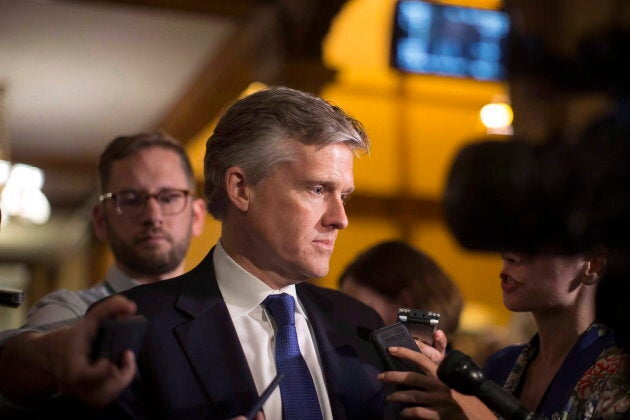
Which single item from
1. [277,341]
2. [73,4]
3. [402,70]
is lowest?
[277,341]

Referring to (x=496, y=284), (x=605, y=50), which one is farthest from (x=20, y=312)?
(x=605, y=50)

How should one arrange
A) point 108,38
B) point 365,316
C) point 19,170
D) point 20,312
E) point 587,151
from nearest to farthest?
point 587,151 < point 365,316 < point 19,170 < point 108,38 < point 20,312

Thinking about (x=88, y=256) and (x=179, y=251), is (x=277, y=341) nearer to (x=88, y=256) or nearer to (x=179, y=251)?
(x=179, y=251)

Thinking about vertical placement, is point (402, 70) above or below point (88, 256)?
above

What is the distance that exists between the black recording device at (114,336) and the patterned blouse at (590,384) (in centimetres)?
95

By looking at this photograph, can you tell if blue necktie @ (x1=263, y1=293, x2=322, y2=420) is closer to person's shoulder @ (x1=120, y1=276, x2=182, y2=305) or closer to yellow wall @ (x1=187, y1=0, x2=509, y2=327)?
person's shoulder @ (x1=120, y1=276, x2=182, y2=305)

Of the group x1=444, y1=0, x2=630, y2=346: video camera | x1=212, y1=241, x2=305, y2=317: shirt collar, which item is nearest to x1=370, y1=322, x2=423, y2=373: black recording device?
x1=212, y1=241, x2=305, y2=317: shirt collar

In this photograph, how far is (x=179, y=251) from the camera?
2.83 meters

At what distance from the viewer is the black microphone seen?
1437mm

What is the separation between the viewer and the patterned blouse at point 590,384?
1.77 m

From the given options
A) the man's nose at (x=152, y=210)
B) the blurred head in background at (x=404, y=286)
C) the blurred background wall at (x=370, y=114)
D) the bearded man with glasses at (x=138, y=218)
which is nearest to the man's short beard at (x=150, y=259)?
the bearded man with glasses at (x=138, y=218)

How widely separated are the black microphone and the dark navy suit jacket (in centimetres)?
44

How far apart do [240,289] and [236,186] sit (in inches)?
9.3

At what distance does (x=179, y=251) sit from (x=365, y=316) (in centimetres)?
91
